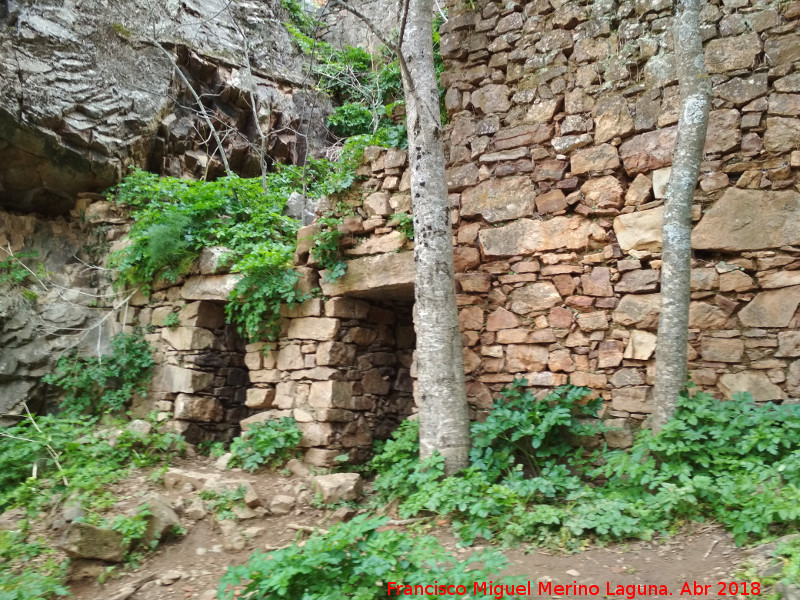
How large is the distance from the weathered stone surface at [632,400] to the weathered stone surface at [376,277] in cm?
186

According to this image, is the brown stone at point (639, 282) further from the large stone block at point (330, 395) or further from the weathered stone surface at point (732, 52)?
the large stone block at point (330, 395)

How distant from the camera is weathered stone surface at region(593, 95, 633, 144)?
4.18 m

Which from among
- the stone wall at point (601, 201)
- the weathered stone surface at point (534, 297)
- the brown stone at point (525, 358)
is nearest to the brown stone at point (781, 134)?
the stone wall at point (601, 201)

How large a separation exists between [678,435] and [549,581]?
1245 mm

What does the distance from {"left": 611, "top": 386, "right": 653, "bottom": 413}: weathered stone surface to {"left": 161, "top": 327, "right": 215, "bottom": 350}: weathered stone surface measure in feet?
13.2

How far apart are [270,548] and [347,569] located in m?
1.54

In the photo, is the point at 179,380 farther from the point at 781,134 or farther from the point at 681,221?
the point at 781,134

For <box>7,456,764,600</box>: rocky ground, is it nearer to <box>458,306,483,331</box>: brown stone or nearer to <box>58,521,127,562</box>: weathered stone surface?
<box>58,521,127,562</box>: weathered stone surface

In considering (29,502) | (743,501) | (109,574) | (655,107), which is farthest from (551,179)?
(29,502)

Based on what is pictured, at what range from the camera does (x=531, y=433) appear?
12.8ft

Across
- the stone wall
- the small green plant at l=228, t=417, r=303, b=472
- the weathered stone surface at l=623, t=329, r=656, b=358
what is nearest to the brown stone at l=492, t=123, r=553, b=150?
the stone wall

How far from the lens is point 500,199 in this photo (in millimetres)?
4578

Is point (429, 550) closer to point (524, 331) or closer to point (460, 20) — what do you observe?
point (524, 331)

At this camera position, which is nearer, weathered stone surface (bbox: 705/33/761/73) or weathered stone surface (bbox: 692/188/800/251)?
weathered stone surface (bbox: 692/188/800/251)
